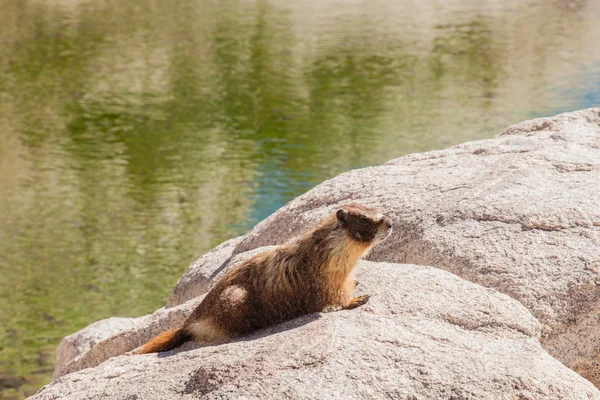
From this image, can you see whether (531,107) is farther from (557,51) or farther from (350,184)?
(350,184)

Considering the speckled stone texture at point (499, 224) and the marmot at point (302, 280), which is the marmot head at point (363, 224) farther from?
the speckled stone texture at point (499, 224)

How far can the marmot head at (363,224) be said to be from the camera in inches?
261

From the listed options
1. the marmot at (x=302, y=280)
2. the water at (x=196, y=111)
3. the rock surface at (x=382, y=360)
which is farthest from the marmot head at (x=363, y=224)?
the water at (x=196, y=111)

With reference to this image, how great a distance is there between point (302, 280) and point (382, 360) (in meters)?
1.08

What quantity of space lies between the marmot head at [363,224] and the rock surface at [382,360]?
0.55 m

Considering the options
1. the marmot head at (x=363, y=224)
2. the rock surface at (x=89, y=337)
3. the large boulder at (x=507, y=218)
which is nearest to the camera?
the marmot head at (x=363, y=224)

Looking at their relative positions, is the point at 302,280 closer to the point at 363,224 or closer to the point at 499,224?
the point at 363,224

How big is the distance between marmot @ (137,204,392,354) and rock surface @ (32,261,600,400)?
17 centimetres

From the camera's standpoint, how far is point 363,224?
6652 millimetres

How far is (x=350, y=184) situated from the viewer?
998cm

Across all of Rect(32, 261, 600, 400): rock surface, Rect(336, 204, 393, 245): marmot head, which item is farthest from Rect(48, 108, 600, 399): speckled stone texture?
Rect(336, 204, 393, 245): marmot head

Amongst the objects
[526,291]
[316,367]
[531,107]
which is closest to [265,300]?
[316,367]

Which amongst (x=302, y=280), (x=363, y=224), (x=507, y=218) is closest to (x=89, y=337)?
(x=302, y=280)

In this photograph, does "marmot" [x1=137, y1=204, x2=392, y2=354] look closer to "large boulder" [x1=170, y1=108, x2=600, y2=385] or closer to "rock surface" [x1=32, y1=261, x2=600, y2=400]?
"rock surface" [x1=32, y1=261, x2=600, y2=400]
